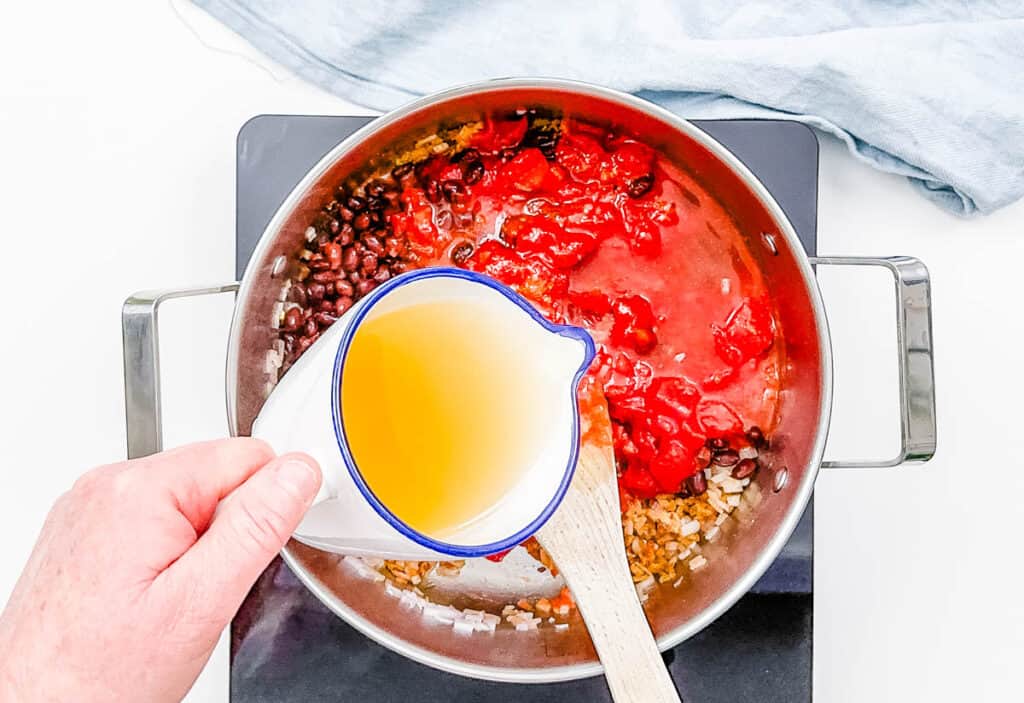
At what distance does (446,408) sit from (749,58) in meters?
0.55

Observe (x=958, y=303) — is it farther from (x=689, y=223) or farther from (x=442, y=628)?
(x=442, y=628)

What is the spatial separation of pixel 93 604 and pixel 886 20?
3.45 feet

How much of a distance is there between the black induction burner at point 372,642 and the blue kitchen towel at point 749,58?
7 centimetres

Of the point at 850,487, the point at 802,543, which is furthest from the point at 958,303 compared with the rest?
the point at 802,543

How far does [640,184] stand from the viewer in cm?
115

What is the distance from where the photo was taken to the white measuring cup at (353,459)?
0.77 meters

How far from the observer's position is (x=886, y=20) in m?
1.22

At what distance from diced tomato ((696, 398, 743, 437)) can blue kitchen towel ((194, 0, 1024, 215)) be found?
34cm

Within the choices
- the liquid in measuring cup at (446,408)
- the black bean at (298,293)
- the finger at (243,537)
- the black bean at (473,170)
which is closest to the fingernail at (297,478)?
the finger at (243,537)

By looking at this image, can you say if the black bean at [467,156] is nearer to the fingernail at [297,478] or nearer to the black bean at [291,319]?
the black bean at [291,319]

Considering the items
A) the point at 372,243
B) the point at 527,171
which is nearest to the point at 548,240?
the point at 527,171

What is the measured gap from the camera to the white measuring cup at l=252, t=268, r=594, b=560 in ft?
2.52

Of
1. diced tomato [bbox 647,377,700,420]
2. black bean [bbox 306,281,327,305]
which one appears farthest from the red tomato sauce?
black bean [bbox 306,281,327,305]

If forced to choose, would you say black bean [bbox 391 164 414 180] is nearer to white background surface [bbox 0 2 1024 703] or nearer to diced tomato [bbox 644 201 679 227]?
white background surface [bbox 0 2 1024 703]
